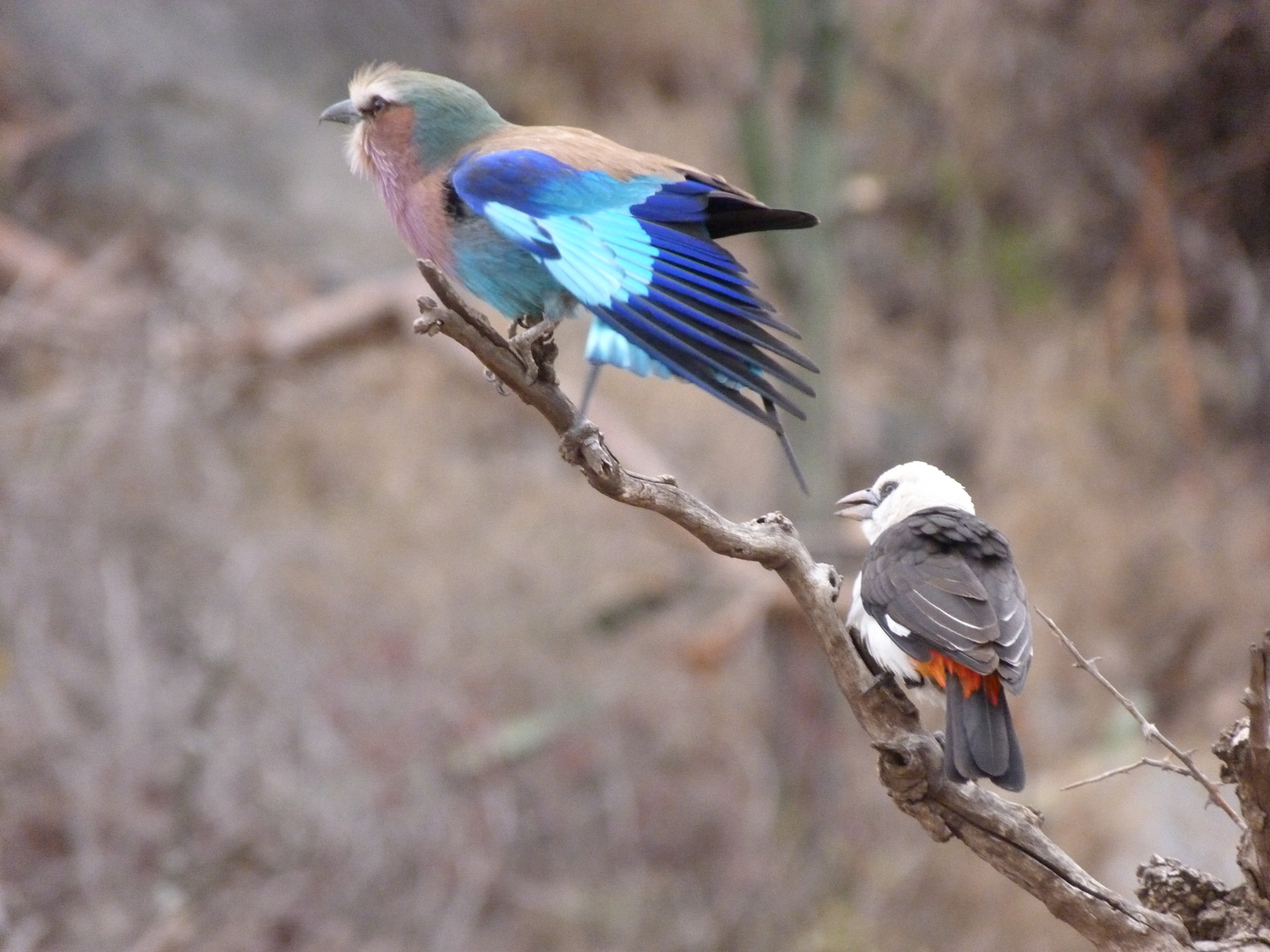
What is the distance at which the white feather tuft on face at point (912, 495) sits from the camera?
13.7 feet

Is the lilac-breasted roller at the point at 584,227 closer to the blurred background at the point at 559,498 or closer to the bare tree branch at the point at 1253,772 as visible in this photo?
the bare tree branch at the point at 1253,772

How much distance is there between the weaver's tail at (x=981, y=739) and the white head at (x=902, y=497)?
2.84 feet

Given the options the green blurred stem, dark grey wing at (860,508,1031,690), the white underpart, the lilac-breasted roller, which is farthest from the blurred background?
the lilac-breasted roller

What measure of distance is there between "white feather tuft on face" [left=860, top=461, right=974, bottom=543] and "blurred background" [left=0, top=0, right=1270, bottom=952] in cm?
326

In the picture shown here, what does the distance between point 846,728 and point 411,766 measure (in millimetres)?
2632

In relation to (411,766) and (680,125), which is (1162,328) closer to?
(680,125)

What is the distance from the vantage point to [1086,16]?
38.8 feet

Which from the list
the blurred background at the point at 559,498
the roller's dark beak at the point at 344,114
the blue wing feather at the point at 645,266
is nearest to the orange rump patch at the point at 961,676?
the blue wing feather at the point at 645,266

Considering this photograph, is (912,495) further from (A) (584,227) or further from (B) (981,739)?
(A) (584,227)

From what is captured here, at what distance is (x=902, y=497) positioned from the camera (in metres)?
4.33

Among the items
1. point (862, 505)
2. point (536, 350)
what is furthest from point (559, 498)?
point (536, 350)

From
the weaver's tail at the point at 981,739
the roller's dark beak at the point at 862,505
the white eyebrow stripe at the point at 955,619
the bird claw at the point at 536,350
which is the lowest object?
the weaver's tail at the point at 981,739

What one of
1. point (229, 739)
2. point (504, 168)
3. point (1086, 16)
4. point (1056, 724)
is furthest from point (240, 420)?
point (1086, 16)

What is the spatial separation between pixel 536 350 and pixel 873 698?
3.16ft
